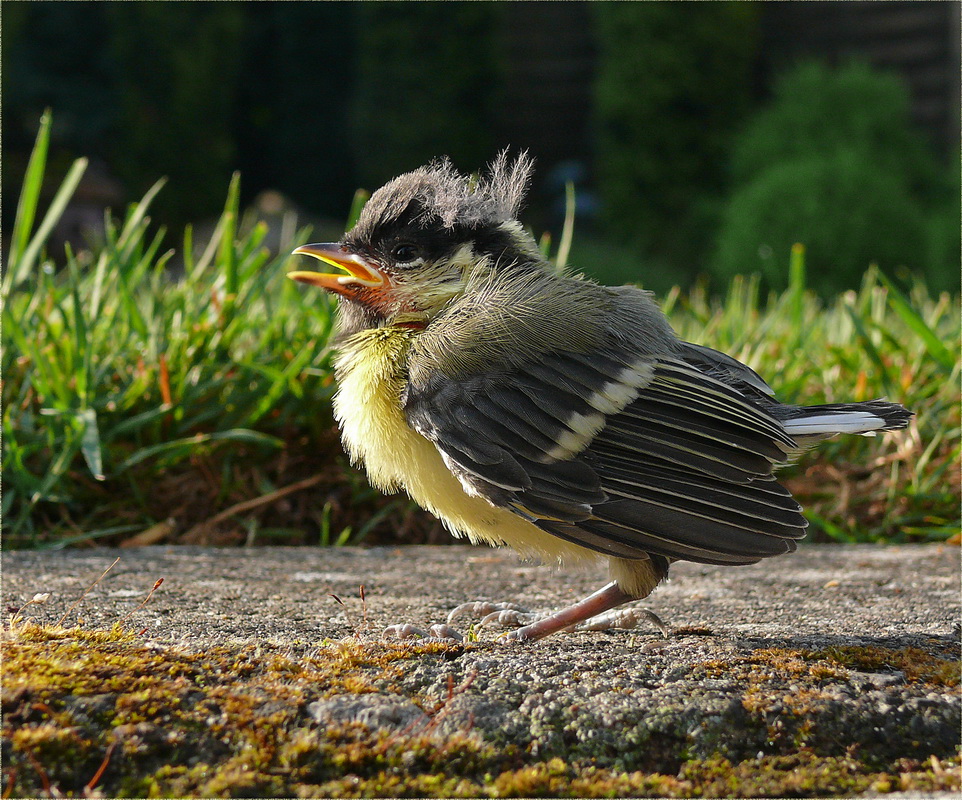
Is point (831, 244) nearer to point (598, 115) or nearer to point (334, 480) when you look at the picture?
point (598, 115)

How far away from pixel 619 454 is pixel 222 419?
5.77 feet

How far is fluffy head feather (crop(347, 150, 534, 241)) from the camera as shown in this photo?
2.31m

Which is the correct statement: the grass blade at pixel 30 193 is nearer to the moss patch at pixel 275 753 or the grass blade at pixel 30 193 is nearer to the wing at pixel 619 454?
the wing at pixel 619 454

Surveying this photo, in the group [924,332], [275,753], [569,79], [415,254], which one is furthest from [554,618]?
[569,79]

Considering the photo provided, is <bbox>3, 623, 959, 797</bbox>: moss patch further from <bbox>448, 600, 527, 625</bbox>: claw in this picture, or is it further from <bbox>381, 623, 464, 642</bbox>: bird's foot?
<bbox>448, 600, 527, 625</bbox>: claw

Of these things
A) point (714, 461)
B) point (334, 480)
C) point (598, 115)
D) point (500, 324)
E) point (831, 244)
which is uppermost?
point (598, 115)

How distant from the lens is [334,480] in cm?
326

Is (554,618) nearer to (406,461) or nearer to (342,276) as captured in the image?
(406,461)

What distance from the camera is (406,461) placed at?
203 cm

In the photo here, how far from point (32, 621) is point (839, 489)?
2662 millimetres

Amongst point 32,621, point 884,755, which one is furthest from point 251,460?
point 884,755

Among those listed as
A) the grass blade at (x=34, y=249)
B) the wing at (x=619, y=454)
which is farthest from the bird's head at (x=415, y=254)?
the grass blade at (x=34, y=249)

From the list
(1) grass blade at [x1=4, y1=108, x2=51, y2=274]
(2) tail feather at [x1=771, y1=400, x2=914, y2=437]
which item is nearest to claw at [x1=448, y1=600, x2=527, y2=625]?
(2) tail feather at [x1=771, y1=400, x2=914, y2=437]

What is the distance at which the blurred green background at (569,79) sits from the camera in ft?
42.2
